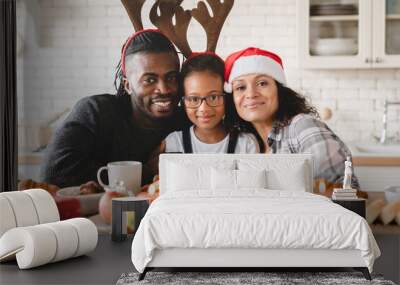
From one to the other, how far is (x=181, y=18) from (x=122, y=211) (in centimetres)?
212

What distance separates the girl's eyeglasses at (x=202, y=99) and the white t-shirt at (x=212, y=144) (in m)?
0.24

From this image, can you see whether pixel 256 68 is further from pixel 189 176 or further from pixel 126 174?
pixel 126 174

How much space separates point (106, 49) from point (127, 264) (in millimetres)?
2612

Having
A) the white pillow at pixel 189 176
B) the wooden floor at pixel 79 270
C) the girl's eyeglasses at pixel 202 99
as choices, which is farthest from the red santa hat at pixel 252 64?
the wooden floor at pixel 79 270

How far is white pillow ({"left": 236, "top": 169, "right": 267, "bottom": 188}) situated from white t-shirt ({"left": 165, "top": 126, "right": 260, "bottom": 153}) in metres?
0.75

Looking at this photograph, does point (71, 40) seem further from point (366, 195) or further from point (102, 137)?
point (366, 195)

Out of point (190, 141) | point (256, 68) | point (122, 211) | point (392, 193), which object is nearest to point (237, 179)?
point (190, 141)

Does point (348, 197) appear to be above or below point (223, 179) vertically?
below

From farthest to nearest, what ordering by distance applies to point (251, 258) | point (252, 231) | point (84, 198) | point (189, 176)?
1. point (84, 198)
2. point (189, 176)
3. point (251, 258)
4. point (252, 231)

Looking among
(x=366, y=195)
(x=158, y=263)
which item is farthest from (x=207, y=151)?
(x=158, y=263)

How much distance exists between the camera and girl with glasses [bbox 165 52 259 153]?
7.29 m

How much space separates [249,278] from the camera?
507 cm

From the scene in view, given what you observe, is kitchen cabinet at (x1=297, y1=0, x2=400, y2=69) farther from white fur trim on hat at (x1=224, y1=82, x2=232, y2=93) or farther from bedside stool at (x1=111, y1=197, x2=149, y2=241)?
bedside stool at (x1=111, y1=197, x2=149, y2=241)

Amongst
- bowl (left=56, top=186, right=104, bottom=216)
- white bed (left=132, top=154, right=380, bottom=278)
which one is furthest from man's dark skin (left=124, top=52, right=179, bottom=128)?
white bed (left=132, top=154, right=380, bottom=278)
